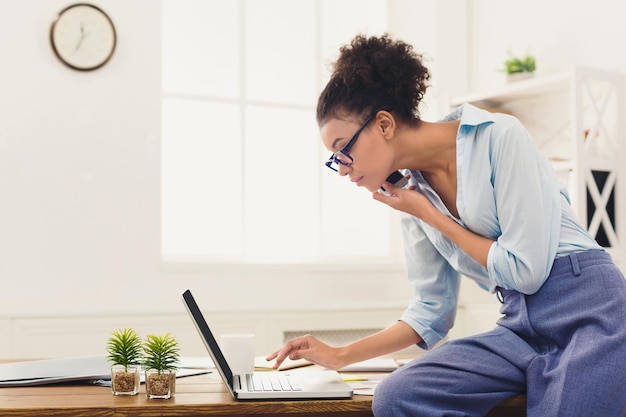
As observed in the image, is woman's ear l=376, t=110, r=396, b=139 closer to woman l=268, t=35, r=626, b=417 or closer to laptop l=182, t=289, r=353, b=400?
woman l=268, t=35, r=626, b=417

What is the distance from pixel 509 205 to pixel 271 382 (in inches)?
23.9

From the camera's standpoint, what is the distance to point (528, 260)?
1.58 metres

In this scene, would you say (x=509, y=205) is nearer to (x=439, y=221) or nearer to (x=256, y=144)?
(x=439, y=221)

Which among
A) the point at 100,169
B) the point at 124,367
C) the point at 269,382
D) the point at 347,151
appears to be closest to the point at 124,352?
the point at 124,367

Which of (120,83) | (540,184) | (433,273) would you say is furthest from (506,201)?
(120,83)

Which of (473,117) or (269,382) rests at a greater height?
(473,117)

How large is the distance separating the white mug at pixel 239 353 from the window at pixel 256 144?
6.41ft

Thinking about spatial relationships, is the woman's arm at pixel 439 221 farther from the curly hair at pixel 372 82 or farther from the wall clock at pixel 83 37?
the wall clock at pixel 83 37

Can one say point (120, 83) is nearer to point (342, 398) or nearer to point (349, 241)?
point (349, 241)

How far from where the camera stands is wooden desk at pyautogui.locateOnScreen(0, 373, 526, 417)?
142 centimetres

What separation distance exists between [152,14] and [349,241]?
154 cm

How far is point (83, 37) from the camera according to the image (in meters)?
3.49

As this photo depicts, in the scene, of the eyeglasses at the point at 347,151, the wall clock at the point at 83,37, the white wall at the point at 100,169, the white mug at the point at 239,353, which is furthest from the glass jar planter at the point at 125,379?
the wall clock at the point at 83,37

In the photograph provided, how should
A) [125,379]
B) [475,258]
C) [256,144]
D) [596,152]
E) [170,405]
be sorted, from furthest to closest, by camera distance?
[256,144], [596,152], [475,258], [125,379], [170,405]
